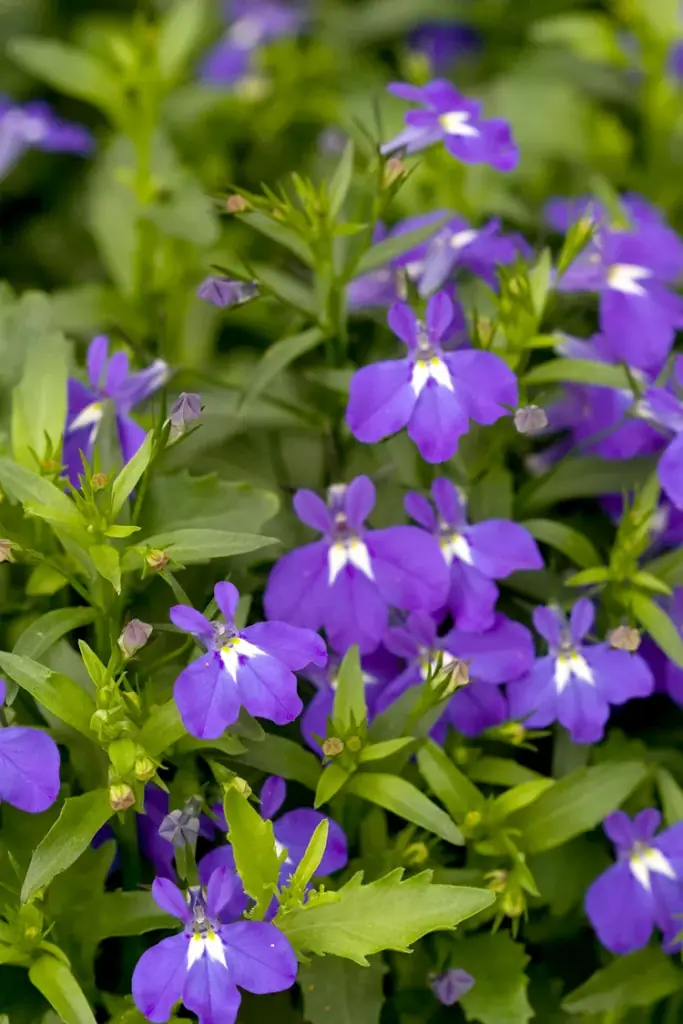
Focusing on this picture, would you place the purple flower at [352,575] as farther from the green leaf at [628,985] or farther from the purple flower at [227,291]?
A: the green leaf at [628,985]

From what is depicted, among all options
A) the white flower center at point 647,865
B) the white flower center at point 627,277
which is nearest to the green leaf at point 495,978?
the white flower center at point 647,865

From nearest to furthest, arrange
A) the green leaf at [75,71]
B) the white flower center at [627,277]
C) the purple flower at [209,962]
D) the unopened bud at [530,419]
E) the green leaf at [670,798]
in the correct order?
the purple flower at [209,962]
the unopened bud at [530,419]
the green leaf at [670,798]
the white flower center at [627,277]
the green leaf at [75,71]

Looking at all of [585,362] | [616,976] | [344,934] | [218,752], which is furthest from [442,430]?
[616,976]

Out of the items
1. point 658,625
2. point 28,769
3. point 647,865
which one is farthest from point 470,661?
point 28,769

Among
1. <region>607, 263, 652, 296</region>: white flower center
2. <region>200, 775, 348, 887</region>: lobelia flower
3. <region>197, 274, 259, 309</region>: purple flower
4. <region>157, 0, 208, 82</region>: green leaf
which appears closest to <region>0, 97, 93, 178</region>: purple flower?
<region>157, 0, 208, 82</region>: green leaf

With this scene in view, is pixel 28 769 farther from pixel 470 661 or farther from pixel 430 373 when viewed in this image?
pixel 430 373

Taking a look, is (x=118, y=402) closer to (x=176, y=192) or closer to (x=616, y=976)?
(x=176, y=192)

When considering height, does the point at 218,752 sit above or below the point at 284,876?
above
